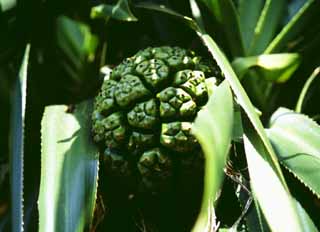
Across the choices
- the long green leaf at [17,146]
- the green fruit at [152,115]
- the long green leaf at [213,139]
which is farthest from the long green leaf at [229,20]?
the long green leaf at [17,146]

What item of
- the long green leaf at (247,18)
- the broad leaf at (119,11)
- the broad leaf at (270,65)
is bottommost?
the broad leaf at (270,65)

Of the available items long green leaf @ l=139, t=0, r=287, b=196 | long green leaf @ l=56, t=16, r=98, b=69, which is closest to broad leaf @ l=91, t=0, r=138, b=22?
long green leaf @ l=139, t=0, r=287, b=196

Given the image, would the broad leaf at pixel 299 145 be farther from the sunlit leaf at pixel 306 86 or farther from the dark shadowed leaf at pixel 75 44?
the dark shadowed leaf at pixel 75 44

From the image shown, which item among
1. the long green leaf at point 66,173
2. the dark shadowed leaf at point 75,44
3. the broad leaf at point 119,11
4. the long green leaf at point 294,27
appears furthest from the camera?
the dark shadowed leaf at point 75,44

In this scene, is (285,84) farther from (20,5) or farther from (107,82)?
(20,5)

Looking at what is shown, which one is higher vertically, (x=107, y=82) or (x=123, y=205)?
(x=107, y=82)

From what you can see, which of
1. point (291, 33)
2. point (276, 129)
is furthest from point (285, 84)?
point (276, 129)

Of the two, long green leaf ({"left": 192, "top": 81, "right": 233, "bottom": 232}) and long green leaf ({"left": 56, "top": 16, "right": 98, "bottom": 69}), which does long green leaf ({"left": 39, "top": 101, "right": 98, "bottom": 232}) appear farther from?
long green leaf ({"left": 56, "top": 16, "right": 98, "bottom": 69})
